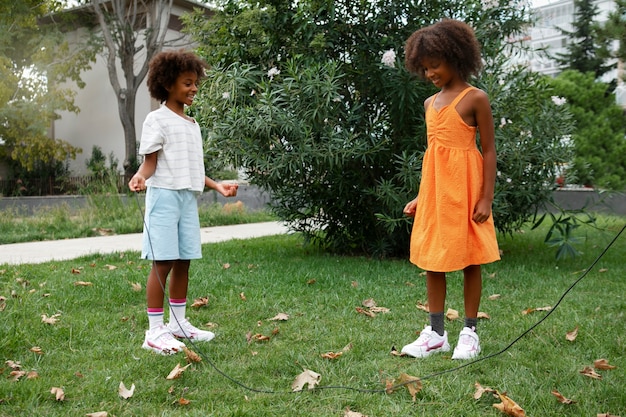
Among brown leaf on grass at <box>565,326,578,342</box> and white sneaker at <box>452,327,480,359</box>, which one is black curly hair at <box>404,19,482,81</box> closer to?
white sneaker at <box>452,327,480,359</box>

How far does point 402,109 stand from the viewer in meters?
5.72

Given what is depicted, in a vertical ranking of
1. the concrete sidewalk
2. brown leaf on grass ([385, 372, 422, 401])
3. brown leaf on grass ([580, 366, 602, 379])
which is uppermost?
brown leaf on grass ([385, 372, 422, 401])

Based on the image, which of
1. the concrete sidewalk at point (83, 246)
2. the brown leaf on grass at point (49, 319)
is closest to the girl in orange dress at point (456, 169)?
the brown leaf on grass at point (49, 319)

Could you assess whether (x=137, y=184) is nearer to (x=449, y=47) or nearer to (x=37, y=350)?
(x=37, y=350)

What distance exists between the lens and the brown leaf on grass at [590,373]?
2802mm

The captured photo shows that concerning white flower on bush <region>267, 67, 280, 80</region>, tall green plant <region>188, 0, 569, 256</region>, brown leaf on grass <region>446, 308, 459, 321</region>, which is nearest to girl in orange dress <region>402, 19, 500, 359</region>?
brown leaf on grass <region>446, 308, 459, 321</region>

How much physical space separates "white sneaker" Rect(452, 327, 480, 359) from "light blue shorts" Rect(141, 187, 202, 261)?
1.45 m

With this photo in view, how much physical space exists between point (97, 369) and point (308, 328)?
124 centimetres

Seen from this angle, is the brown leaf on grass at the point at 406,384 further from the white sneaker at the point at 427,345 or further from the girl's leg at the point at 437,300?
the girl's leg at the point at 437,300

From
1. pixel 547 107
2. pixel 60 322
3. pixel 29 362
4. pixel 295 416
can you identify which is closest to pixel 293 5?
pixel 547 107

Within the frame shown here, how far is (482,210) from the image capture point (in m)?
3.09

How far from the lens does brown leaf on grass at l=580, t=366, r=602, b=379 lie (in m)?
2.80

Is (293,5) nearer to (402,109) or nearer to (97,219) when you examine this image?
(402,109)

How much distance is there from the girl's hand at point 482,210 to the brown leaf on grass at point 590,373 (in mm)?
814
